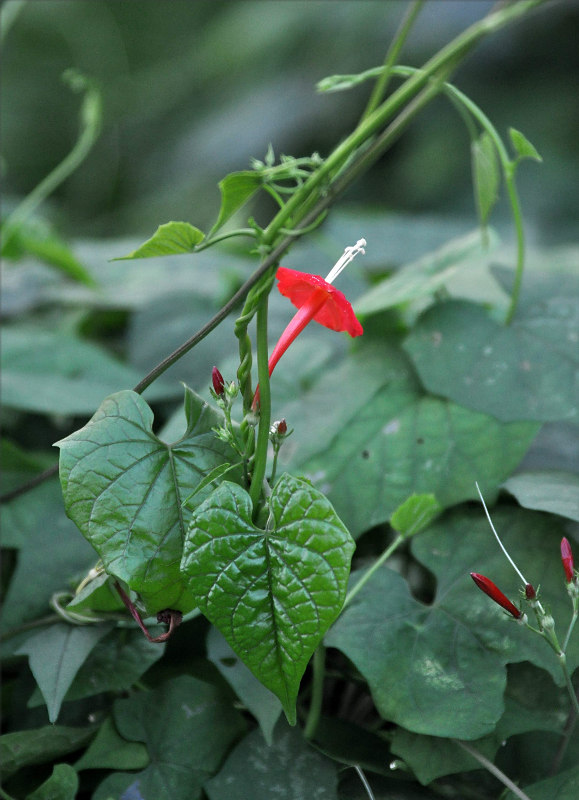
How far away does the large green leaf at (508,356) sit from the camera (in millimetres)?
690

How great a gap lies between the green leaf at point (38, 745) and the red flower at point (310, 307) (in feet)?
1.06

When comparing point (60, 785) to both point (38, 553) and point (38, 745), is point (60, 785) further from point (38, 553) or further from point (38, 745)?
point (38, 553)

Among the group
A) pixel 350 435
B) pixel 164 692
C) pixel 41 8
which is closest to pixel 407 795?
pixel 164 692

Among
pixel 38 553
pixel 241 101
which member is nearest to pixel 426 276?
pixel 38 553

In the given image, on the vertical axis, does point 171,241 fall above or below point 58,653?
above

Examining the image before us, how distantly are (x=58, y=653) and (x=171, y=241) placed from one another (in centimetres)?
33

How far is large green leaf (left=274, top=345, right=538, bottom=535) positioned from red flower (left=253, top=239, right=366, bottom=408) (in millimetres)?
247

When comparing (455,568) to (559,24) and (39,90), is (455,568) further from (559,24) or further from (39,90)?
(39,90)

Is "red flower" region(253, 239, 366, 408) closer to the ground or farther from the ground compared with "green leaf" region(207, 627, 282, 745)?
farther from the ground

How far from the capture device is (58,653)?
21.7 inches

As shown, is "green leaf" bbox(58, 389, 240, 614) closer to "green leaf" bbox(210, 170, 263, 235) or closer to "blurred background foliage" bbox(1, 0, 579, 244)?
"green leaf" bbox(210, 170, 263, 235)

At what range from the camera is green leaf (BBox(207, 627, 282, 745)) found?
20.9 inches

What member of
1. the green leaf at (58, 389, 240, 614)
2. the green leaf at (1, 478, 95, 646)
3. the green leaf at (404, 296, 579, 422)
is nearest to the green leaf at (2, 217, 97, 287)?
the green leaf at (1, 478, 95, 646)

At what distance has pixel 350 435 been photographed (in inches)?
28.6
